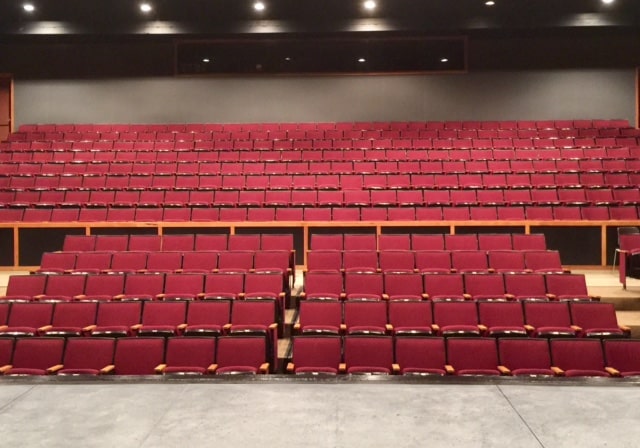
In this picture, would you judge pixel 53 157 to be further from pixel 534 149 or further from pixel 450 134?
pixel 534 149

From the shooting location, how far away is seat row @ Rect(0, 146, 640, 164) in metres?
3.21

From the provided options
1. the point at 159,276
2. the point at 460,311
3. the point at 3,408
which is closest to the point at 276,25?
the point at 159,276

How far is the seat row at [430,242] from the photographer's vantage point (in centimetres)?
225

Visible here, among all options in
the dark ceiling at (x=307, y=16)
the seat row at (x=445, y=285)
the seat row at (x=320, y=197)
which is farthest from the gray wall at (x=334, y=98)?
the seat row at (x=445, y=285)

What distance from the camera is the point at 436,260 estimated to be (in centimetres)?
208

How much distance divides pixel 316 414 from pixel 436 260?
1.40m

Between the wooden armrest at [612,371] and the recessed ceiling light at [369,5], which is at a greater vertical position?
the recessed ceiling light at [369,5]

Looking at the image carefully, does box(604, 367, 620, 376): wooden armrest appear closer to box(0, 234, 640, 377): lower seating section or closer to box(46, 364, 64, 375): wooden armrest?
box(0, 234, 640, 377): lower seating section

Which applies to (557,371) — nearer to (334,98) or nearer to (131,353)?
Answer: (131,353)

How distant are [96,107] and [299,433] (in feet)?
13.5

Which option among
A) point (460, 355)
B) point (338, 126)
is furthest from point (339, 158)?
point (460, 355)

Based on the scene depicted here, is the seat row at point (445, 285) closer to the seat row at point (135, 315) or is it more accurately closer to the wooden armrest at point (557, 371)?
the seat row at point (135, 315)

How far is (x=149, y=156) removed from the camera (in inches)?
135

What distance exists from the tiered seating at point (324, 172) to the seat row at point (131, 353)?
4.12 feet
